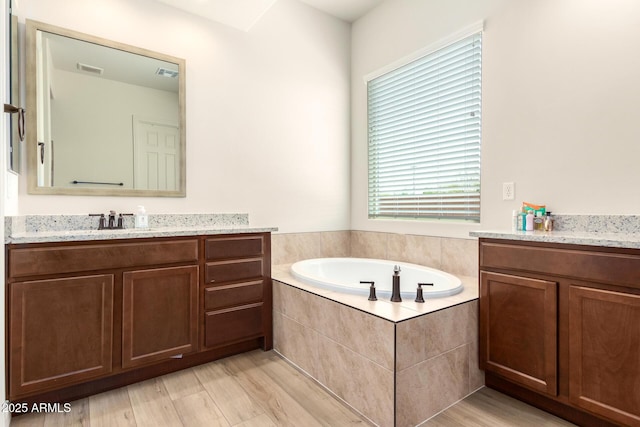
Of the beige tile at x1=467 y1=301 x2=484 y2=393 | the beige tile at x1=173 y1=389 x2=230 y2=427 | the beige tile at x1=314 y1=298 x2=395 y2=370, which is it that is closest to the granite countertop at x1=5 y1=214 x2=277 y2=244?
the beige tile at x1=314 y1=298 x2=395 y2=370

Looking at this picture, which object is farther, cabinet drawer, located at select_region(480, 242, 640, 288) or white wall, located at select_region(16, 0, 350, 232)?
white wall, located at select_region(16, 0, 350, 232)

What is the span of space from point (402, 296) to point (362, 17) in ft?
9.36

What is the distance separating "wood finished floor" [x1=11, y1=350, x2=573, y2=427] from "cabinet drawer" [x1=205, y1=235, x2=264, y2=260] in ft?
2.46

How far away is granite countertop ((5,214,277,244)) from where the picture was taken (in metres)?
1.71

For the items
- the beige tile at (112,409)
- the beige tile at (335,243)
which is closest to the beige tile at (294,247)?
the beige tile at (335,243)

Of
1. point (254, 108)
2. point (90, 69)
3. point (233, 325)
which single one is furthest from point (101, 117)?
point (233, 325)

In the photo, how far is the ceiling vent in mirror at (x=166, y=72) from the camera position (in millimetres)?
2477

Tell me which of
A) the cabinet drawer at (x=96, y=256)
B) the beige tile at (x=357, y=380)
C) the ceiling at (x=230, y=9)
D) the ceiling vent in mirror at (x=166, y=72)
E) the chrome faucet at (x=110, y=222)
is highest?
the ceiling at (x=230, y=9)

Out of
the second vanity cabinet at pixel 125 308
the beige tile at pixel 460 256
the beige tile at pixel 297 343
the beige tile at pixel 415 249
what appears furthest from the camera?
the beige tile at pixel 415 249

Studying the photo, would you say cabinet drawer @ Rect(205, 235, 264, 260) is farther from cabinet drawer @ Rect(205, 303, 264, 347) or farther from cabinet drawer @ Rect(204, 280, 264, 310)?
cabinet drawer @ Rect(205, 303, 264, 347)

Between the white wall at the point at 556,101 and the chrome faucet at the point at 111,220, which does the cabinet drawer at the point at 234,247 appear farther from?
the white wall at the point at 556,101

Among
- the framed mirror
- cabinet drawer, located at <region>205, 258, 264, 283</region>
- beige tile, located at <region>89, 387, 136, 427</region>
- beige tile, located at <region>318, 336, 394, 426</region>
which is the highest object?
the framed mirror

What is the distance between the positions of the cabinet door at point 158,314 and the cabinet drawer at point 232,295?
0.09m

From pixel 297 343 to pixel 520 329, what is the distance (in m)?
1.29
